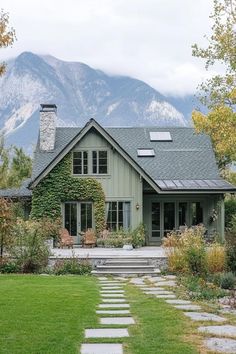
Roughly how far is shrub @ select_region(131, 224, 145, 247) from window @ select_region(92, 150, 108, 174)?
295 centimetres

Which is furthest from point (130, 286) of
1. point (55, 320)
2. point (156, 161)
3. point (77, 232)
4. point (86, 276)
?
point (156, 161)

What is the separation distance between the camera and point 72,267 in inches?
702

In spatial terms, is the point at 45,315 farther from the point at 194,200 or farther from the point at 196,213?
the point at 196,213

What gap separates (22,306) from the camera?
9.95m

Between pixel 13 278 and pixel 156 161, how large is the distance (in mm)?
14333

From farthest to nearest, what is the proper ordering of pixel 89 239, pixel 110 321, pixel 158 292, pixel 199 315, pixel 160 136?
1. pixel 160 136
2. pixel 89 239
3. pixel 158 292
4. pixel 199 315
5. pixel 110 321

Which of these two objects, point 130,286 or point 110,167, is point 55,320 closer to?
point 130,286

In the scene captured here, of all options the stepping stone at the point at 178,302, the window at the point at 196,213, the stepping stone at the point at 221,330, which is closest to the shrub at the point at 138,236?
the window at the point at 196,213

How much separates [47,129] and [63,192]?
413cm

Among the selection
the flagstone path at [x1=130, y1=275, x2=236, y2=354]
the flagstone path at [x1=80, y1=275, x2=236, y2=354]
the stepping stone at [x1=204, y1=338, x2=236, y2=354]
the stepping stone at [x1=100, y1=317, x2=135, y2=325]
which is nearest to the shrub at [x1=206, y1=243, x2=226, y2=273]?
the flagstone path at [x1=130, y1=275, x2=236, y2=354]

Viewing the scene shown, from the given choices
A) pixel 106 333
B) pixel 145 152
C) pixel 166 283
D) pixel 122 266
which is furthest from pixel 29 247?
pixel 145 152

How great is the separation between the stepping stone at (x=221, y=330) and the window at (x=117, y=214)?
57.9 feet

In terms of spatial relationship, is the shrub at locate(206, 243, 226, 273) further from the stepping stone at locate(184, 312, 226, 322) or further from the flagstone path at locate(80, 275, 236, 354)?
the stepping stone at locate(184, 312, 226, 322)

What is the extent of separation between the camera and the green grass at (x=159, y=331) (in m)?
6.71
